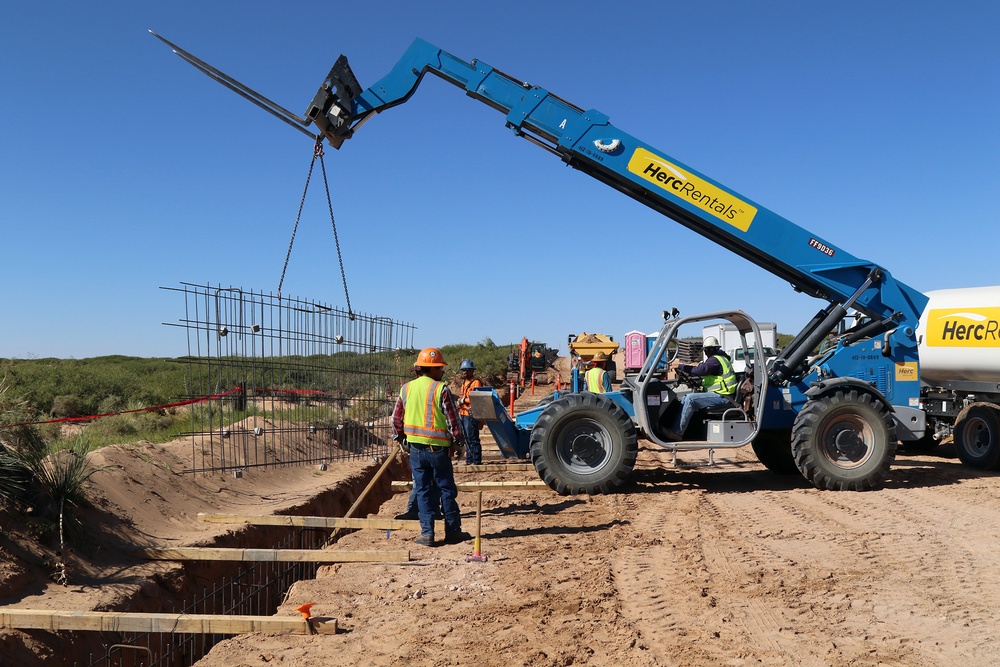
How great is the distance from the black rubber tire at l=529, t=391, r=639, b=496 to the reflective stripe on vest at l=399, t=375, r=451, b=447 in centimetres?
236

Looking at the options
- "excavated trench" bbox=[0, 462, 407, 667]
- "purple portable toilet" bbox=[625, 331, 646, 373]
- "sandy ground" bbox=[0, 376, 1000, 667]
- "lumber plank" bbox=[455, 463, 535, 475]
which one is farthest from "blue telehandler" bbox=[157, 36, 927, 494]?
"purple portable toilet" bbox=[625, 331, 646, 373]

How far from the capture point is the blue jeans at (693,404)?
9188 mm

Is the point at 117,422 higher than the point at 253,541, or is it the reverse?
the point at 117,422

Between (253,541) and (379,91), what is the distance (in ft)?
17.4

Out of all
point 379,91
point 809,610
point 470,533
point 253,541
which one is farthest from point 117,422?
Answer: point 809,610

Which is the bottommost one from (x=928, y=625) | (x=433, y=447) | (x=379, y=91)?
(x=928, y=625)

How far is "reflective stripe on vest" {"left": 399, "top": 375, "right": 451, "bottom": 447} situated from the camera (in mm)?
6746

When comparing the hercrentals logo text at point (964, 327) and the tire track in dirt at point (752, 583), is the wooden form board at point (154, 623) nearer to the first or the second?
the tire track in dirt at point (752, 583)

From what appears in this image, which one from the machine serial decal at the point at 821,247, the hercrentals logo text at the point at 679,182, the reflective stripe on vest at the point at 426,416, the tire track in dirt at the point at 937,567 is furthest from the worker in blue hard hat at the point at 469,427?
the tire track in dirt at the point at 937,567

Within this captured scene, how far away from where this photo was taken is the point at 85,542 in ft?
20.4

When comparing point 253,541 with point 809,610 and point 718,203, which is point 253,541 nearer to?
point 809,610

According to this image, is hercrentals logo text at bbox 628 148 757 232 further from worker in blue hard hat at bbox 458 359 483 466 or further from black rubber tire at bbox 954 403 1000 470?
black rubber tire at bbox 954 403 1000 470

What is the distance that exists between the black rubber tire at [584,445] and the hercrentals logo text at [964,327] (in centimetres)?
590

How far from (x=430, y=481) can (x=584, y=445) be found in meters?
2.68
